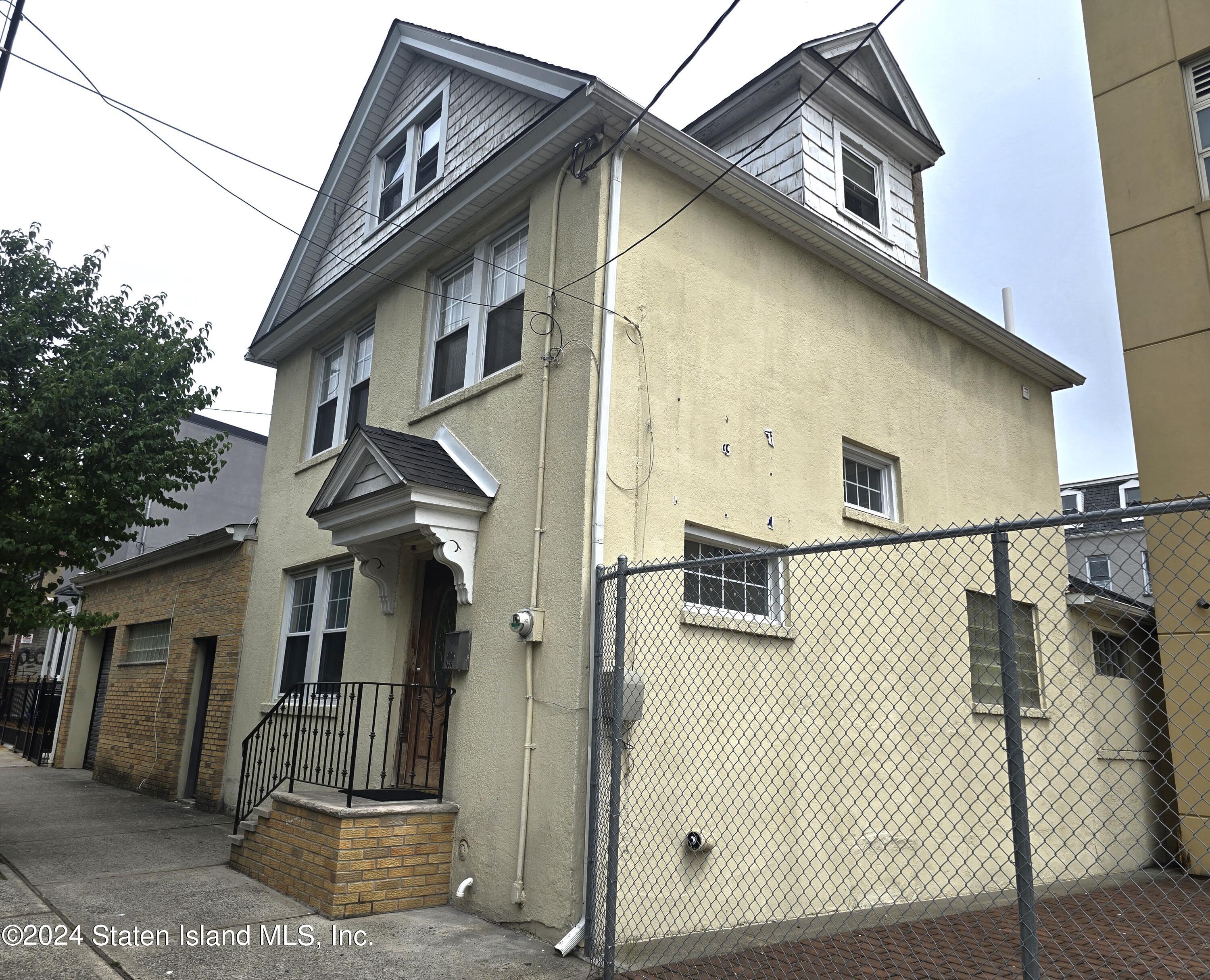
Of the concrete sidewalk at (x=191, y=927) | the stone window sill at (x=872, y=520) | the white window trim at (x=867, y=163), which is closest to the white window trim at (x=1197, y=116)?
the white window trim at (x=867, y=163)

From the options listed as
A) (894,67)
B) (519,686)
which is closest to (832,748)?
(519,686)

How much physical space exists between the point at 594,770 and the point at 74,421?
19.9 feet

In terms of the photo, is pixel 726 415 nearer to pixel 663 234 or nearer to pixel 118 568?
pixel 663 234

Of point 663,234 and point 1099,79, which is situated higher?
point 1099,79

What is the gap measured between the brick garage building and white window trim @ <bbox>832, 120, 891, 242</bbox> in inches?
321

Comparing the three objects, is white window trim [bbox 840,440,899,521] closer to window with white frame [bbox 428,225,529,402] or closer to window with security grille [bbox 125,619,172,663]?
window with white frame [bbox 428,225,529,402]

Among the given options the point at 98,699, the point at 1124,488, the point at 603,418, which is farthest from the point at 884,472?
the point at 1124,488

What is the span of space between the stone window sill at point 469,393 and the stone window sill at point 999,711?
513cm

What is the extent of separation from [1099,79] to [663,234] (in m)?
5.64

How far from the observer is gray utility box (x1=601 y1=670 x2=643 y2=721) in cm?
600

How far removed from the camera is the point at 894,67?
11648mm

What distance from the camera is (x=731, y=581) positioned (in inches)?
284

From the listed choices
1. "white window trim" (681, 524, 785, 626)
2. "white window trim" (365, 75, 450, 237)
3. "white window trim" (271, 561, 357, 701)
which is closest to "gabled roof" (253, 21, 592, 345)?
"white window trim" (365, 75, 450, 237)

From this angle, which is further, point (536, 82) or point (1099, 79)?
point (1099, 79)
